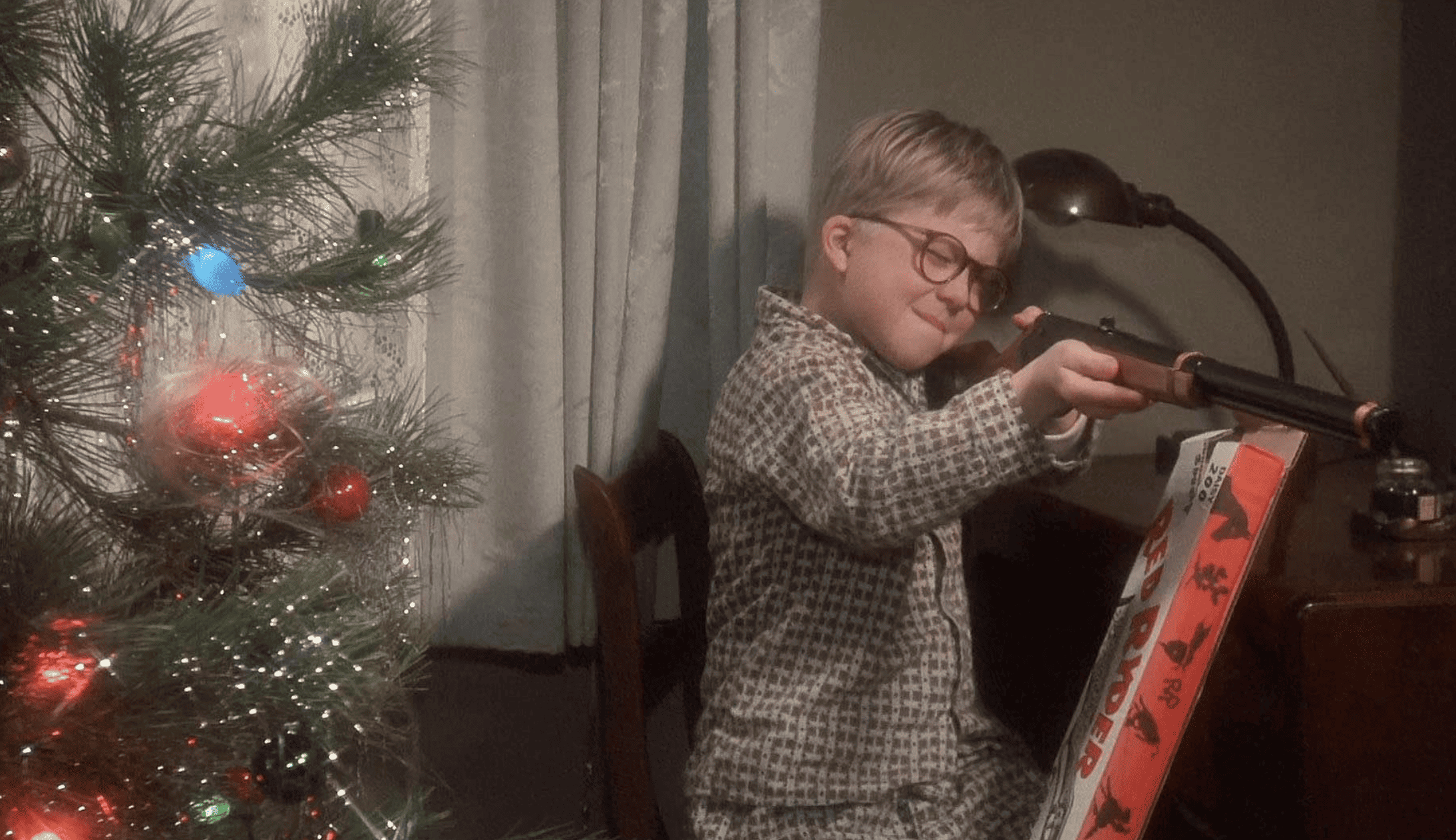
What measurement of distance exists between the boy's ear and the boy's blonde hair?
0.01 metres

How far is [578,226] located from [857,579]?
0.48 m

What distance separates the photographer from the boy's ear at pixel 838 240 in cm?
94

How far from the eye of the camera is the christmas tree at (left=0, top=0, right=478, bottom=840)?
0.63m

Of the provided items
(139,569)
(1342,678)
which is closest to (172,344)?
(139,569)

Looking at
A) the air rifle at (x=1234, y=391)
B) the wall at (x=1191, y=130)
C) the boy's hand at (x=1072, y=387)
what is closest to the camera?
the air rifle at (x=1234, y=391)

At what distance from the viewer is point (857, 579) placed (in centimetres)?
92

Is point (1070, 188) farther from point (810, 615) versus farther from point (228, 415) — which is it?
point (228, 415)

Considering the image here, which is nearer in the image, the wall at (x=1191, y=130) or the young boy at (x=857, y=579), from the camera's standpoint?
the young boy at (x=857, y=579)

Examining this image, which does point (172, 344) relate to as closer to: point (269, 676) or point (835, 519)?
point (269, 676)

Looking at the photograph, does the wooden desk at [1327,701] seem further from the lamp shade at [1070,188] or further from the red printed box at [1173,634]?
the lamp shade at [1070,188]

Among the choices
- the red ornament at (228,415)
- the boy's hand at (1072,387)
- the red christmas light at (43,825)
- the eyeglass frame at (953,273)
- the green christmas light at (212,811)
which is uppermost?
the eyeglass frame at (953,273)

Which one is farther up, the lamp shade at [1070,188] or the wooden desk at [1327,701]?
the lamp shade at [1070,188]

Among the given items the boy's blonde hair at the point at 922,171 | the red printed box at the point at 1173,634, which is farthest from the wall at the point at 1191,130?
the red printed box at the point at 1173,634

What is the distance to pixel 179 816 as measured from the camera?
675 mm
